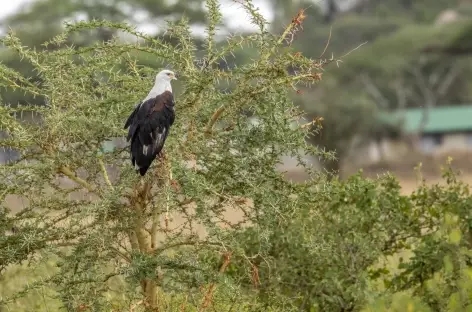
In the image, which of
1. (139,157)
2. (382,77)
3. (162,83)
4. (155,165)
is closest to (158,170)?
(155,165)

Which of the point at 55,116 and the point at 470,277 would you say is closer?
the point at 470,277

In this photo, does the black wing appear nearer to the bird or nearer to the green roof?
the bird

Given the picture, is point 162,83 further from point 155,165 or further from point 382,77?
point 382,77

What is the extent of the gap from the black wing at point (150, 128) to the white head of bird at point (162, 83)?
0.03 metres

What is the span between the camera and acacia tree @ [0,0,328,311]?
17.2 feet

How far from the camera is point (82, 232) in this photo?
5.48 m

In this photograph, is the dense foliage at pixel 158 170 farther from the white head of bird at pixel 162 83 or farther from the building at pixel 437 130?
the building at pixel 437 130

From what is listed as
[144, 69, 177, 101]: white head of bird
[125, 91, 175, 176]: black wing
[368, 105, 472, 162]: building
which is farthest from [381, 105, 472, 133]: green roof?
[125, 91, 175, 176]: black wing

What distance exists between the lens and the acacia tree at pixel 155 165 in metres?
5.24

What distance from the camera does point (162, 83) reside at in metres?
5.25

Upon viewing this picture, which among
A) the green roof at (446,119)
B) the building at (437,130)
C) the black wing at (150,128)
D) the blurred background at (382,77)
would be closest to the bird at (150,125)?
the black wing at (150,128)

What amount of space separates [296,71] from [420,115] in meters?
38.1

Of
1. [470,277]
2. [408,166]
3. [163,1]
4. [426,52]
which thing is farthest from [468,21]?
[470,277]

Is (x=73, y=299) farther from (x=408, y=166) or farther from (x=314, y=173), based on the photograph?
(x=408, y=166)
